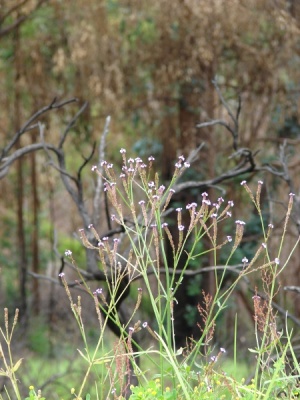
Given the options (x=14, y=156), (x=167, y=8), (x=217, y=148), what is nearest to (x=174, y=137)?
(x=217, y=148)

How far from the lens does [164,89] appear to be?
1401 centimetres

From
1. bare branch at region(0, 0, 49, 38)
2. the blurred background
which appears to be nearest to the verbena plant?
the blurred background

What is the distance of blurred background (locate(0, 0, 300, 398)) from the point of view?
42.6 feet

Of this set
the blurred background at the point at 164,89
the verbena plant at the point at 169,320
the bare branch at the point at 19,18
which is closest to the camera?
the verbena plant at the point at 169,320

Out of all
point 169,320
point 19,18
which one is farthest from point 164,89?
point 169,320

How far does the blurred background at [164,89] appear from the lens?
1299 cm

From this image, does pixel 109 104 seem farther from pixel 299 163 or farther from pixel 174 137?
pixel 299 163

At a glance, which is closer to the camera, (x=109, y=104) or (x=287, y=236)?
(x=287, y=236)

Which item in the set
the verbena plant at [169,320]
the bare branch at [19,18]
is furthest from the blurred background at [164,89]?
the verbena plant at [169,320]

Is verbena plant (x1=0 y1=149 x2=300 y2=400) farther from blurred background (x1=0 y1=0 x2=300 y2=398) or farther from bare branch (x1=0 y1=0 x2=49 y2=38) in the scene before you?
bare branch (x1=0 y1=0 x2=49 y2=38)

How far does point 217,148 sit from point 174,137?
0.93 meters

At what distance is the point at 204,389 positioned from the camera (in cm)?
318

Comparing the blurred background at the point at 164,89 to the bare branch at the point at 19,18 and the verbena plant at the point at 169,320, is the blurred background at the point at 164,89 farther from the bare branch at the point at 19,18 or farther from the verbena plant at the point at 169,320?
the verbena plant at the point at 169,320

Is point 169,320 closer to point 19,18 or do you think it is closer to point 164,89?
point 164,89
